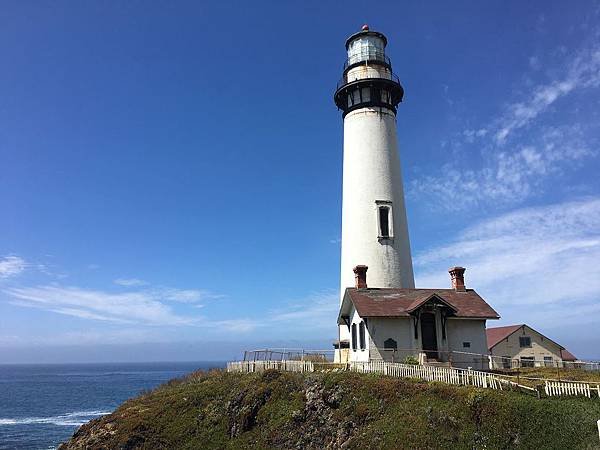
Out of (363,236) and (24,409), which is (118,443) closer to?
(363,236)

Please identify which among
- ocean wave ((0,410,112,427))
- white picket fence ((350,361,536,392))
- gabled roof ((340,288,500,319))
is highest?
gabled roof ((340,288,500,319))

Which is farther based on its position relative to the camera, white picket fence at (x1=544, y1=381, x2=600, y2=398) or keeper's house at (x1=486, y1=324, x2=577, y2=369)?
keeper's house at (x1=486, y1=324, x2=577, y2=369)

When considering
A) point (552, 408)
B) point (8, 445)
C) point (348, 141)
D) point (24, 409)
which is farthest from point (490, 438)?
point (24, 409)

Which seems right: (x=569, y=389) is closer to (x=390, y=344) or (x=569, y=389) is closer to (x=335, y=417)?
(x=335, y=417)

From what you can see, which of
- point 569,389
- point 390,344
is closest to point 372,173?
point 390,344

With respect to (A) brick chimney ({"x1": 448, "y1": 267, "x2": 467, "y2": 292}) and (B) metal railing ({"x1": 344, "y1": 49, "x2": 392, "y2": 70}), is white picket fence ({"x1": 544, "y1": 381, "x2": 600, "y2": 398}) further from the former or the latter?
(B) metal railing ({"x1": 344, "y1": 49, "x2": 392, "y2": 70})

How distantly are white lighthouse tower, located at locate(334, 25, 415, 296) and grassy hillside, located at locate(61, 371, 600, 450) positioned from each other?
8255mm

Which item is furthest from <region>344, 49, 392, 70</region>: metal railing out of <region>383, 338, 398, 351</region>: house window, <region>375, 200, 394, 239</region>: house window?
<region>383, 338, 398, 351</region>: house window

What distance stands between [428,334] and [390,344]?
202 cm

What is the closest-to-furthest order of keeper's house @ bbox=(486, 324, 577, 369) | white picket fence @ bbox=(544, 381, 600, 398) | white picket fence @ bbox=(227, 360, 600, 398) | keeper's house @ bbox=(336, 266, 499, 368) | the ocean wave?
1. white picket fence @ bbox=(544, 381, 600, 398)
2. white picket fence @ bbox=(227, 360, 600, 398)
3. keeper's house @ bbox=(336, 266, 499, 368)
4. keeper's house @ bbox=(486, 324, 577, 369)
5. the ocean wave

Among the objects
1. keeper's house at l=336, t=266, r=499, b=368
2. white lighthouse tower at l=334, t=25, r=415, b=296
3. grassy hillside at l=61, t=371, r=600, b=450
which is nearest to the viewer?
grassy hillside at l=61, t=371, r=600, b=450

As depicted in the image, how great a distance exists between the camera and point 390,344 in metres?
24.1

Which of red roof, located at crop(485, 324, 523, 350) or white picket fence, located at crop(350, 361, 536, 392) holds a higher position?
red roof, located at crop(485, 324, 523, 350)

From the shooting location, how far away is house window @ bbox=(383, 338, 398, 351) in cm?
2398
